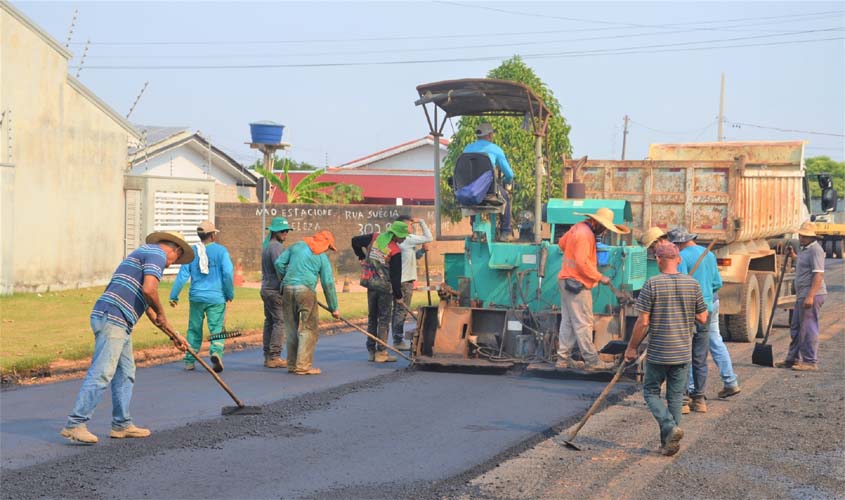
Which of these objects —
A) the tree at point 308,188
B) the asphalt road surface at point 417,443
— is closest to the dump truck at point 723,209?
the asphalt road surface at point 417,443

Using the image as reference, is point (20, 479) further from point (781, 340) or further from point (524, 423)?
point (781, 340)

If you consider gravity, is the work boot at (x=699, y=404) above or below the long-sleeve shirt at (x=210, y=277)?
below

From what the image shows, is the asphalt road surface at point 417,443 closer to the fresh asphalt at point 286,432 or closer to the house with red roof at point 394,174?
the fresh asphalt at point 286,432

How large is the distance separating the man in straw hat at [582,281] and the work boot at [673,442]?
3.54 metres

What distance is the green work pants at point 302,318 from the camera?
40.0 ft

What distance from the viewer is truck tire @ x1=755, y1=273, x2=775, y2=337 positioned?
1656cm

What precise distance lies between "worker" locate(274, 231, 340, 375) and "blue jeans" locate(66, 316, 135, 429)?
3.63m

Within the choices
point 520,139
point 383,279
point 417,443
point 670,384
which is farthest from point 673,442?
point 520,139

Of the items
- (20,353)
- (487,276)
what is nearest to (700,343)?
(487,276)

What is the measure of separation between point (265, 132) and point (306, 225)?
707 centimetres

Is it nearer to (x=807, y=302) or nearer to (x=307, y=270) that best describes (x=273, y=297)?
(x=307, y=270)

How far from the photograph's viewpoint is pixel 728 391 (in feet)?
35.5

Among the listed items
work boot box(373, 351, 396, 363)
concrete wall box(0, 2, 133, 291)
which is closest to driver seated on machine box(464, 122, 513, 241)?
work boot box(373, 351, 396, 363)

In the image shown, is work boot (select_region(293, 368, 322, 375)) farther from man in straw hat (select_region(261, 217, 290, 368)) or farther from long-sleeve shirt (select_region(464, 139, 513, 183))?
long-sleeve shirt (select_region(464, 139, 513, 183))
